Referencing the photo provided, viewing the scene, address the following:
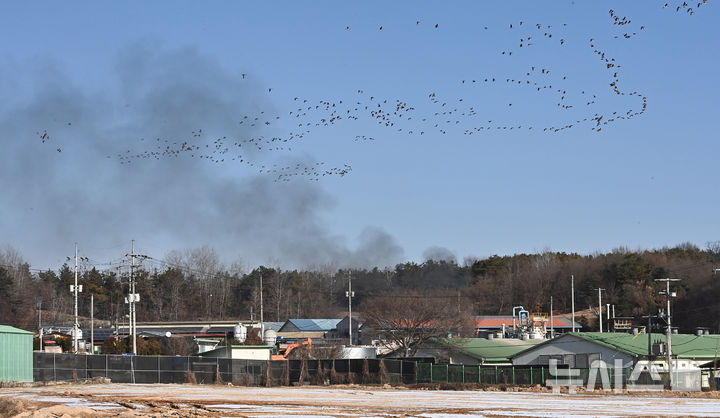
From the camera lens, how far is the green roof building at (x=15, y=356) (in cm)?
4694

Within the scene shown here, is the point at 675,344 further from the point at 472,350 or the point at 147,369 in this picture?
the point at 147,369

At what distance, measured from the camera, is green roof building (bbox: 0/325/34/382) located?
4694 cm

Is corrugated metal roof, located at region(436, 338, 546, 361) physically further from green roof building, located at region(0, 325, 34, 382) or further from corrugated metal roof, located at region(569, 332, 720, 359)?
green roof building, located at region(0, 325, 34, 382)

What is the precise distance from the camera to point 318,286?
168 meters

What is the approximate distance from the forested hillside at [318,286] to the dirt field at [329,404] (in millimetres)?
82584

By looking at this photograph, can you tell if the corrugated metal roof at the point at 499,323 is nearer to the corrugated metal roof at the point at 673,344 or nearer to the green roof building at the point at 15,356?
the corrugated metal roof at the point at 673,344

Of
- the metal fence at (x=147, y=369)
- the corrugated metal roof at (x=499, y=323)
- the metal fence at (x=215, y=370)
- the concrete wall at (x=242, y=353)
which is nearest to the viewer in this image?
the metal fence at (x=147, y=369)

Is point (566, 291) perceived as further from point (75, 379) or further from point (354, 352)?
point (75, 379)

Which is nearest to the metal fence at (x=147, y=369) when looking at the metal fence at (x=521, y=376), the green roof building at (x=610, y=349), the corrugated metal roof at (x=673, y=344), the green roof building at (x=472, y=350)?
the metal fence at (x=521, y=376)

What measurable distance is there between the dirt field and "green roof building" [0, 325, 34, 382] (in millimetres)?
3500

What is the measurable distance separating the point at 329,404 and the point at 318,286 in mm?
133435

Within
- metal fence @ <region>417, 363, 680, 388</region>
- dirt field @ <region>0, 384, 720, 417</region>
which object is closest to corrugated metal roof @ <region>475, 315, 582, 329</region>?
metal fence @ <region>417, 363, 680, 388</region>

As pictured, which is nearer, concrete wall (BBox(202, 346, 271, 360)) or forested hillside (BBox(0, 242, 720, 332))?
concrete wall (BBox(202, 346, 271, 360))

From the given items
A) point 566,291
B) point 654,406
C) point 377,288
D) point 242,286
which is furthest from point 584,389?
point 242,286
